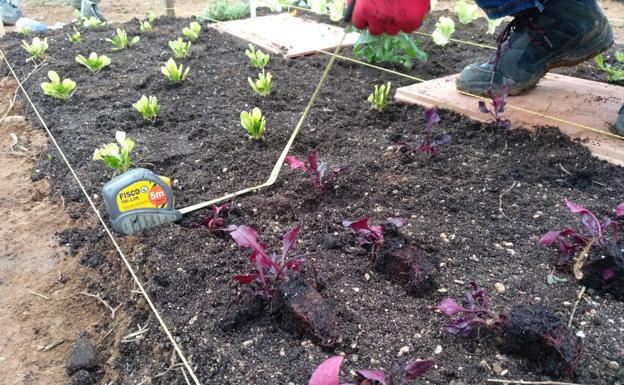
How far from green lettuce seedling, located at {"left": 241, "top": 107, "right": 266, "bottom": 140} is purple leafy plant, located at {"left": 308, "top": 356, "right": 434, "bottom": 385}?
1.61m

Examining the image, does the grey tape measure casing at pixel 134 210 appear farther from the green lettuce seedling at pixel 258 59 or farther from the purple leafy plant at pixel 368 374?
the green lettuce seedling at pixel 258 59

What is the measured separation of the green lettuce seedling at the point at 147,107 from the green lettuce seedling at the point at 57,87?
74 centimetres

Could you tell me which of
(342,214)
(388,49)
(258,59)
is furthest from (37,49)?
(342,214)

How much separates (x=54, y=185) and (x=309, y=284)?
1729mm

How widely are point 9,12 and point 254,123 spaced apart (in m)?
5.69

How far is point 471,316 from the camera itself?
4.62 ft

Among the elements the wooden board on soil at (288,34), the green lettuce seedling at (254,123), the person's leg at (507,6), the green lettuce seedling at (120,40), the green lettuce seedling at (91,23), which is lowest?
the green lettuce seedling at (91,23)

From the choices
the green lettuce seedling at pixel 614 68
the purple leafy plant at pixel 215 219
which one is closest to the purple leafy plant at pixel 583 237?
the purple leafy plant at pixel 215 219

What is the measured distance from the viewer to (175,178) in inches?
95.1

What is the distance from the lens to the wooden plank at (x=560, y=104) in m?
2.46

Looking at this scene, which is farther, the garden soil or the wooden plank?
the wooden plank

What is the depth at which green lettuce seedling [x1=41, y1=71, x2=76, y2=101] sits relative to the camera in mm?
3301

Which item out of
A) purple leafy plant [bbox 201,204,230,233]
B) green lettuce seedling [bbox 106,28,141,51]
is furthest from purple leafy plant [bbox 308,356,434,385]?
green lettuce seedling [bbox 106,28,141,51]

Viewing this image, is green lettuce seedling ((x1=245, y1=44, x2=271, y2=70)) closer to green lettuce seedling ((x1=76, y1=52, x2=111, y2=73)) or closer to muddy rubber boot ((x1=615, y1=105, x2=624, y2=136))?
green lettuce seedling ((x1=76, y1=52, x2=111, y2=73))
